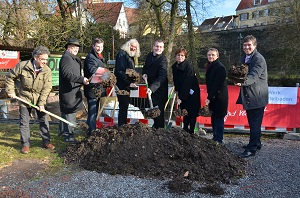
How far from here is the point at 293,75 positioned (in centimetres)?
1848

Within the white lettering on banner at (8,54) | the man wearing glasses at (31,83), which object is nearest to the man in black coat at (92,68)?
the man wearing glasses at (31,83)

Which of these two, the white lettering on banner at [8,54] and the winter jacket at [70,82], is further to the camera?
the white lettering on banner at [8,54]

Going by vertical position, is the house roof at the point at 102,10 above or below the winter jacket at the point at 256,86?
above

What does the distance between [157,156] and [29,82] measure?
102 inches

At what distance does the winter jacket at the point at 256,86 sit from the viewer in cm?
493

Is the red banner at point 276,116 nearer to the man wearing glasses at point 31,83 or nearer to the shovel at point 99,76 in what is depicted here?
the shovel at point 99,76

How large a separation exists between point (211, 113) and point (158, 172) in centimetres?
185

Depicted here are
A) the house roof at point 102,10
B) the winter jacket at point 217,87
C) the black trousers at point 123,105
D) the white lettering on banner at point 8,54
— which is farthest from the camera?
the house roof at point 102,10

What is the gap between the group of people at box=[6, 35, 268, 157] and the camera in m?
5.06

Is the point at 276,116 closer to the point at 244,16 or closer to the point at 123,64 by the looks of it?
the point at 123,64

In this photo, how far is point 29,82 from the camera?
5.07 m

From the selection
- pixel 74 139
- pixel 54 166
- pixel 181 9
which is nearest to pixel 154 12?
pixel 181 9

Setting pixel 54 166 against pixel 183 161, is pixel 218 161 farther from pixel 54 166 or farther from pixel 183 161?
pixel 54 166

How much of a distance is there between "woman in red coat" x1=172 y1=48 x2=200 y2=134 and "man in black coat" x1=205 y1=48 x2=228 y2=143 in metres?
0.29
